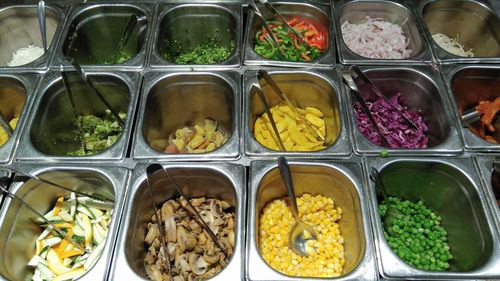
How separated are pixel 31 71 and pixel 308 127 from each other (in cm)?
181

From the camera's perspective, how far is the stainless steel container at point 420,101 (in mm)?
2338

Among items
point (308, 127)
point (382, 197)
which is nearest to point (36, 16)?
point (308, 127)

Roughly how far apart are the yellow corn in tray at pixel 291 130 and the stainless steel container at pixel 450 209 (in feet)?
1.50

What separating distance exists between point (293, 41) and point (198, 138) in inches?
39.8

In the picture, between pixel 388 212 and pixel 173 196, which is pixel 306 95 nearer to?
pixel 388 212

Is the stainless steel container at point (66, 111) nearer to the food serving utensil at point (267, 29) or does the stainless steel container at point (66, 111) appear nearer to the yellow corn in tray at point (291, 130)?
the yellow corn in tray at point (291, 130)

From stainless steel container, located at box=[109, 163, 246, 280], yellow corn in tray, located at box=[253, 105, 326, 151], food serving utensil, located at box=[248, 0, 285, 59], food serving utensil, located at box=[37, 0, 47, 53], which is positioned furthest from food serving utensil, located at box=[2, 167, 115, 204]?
food serving utensil, located at box=[248, 0, 285, 59]

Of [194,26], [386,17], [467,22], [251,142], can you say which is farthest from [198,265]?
[467,22]

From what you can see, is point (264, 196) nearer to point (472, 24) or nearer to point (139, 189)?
point (139, 189)

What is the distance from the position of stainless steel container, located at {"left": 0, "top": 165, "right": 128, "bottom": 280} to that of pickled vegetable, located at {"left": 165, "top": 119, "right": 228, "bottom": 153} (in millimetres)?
538

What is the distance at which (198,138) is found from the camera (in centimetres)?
275

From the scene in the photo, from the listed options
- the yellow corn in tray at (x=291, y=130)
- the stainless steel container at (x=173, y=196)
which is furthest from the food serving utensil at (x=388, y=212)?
the stainless steel container at (x=173, y=196)

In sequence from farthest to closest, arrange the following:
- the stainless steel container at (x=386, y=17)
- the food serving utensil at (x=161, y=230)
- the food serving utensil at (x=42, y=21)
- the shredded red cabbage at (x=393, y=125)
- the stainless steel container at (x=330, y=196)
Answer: the food serving utensil at (x=42, y=21) < the stainless steel container at (x=386, y=17) < the shredded red cabbage at (x=393, y=125) < the food serving utensil at (x=161, y=230) < the stainless steel container at (x=330, y=196)

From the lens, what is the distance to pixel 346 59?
2.76m
